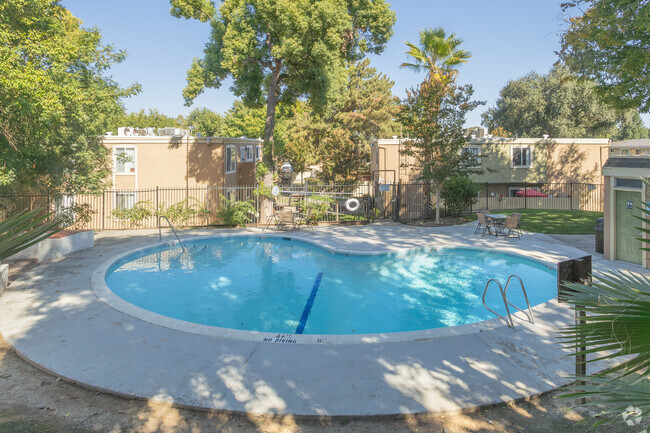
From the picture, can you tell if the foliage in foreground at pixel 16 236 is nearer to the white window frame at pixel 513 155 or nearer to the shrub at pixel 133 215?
the shrub at pixel 133 215

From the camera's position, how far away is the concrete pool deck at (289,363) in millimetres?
4570

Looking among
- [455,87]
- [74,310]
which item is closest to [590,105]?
[455,87]

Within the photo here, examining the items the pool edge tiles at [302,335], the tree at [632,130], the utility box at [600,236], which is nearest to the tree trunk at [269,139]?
the pool edge tiles at [302,335]

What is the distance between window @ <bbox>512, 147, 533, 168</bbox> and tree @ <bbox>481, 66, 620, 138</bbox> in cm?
1441

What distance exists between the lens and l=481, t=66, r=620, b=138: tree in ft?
127

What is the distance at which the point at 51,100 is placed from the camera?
10.2m

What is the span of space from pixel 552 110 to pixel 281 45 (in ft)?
111

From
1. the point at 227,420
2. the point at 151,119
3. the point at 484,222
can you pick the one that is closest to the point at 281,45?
the point at 484,222

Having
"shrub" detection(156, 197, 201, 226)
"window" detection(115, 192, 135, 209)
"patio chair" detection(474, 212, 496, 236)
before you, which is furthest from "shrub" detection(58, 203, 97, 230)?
"patio chair" detection(474, 212, 496, 236)

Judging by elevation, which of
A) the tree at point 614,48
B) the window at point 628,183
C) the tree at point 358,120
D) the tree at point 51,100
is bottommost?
the window at point 628,183

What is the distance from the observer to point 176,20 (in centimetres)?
2011

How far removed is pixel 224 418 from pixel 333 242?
10532mm

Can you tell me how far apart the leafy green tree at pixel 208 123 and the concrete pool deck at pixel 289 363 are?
187ft

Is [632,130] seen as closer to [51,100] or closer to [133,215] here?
[133,215]
